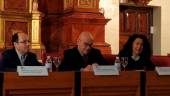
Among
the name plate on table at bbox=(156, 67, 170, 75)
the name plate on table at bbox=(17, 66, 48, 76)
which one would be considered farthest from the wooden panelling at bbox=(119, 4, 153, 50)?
the name plate on table at bbox=(17, 66, 48, 76)

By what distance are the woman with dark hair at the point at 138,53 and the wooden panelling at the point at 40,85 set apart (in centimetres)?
177

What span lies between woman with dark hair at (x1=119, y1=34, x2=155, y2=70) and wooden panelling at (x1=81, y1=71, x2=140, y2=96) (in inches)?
A: 54.7

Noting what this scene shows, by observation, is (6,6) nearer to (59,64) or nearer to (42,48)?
(42,48)

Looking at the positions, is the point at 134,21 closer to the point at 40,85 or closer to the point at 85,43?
the point at 85,43

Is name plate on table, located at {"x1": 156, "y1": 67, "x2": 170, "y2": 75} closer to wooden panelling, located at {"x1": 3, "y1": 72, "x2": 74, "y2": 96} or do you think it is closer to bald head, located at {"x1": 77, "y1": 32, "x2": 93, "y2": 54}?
wooden panelling, located at {"x1": 3, "y1": 72, "x2": 74, "y2": 96}

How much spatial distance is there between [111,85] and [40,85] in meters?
0.62

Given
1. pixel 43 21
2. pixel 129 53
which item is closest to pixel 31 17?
pixel 43 21

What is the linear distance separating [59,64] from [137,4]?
5.00 metres

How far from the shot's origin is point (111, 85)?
3500 mm

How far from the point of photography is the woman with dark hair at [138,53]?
199 inches

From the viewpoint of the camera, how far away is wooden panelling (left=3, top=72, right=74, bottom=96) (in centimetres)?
311

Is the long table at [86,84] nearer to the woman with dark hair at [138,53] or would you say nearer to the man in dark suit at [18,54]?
the man in dark suit at [18,54]

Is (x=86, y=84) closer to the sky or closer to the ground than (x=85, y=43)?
closer to the ground

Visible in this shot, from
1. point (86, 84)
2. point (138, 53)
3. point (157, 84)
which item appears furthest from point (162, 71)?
point (138, 53)
